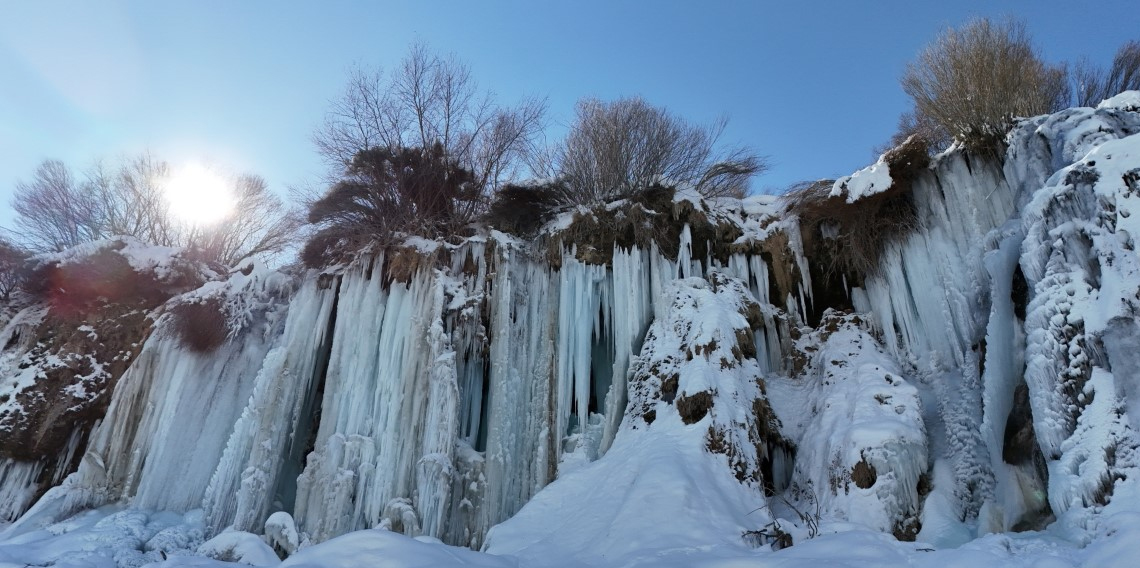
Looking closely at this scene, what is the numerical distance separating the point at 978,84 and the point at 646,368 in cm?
738

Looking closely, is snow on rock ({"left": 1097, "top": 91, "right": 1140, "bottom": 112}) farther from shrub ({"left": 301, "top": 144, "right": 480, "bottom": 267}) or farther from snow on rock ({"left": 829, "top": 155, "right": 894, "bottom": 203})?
shrub ({"left": 301, "top": 144, "right": 480, "bottom": 267})

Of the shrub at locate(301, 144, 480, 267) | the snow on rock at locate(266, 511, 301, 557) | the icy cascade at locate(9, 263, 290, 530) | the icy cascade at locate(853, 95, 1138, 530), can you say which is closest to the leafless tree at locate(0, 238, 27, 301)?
the icy cascade at locate(9, 263, 290, 530)

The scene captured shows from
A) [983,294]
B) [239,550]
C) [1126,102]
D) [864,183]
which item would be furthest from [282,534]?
[1126,102]

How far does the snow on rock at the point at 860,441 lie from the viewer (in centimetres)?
697

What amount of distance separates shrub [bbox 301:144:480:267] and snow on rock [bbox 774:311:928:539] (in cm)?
768

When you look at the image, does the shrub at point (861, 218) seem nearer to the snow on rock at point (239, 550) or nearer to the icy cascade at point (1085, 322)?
the icy cascade at point (1085, 322)

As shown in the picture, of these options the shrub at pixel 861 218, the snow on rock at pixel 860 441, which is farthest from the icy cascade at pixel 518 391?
the shrub at pixel 861 218

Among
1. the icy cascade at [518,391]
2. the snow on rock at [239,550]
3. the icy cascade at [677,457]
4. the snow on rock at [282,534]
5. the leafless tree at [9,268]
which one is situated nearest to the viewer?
the icy cascade at [677,457]

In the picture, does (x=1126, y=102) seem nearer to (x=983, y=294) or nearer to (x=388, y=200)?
(x=983, y=294)

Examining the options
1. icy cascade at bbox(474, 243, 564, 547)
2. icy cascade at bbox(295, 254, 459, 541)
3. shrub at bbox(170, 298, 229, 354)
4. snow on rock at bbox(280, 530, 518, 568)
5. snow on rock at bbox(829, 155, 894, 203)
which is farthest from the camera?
shrub at bbox(170, 298, 229, 354)

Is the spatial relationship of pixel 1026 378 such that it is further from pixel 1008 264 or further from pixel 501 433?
pixel 501 433

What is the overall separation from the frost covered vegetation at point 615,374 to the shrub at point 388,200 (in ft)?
0.23

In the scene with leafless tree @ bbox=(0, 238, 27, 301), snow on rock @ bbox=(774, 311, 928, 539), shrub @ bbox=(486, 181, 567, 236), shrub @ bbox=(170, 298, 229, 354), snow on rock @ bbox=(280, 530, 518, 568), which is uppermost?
shrub @ bbox=(486, 181, 567, 236)

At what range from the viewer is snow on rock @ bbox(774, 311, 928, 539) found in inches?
275
